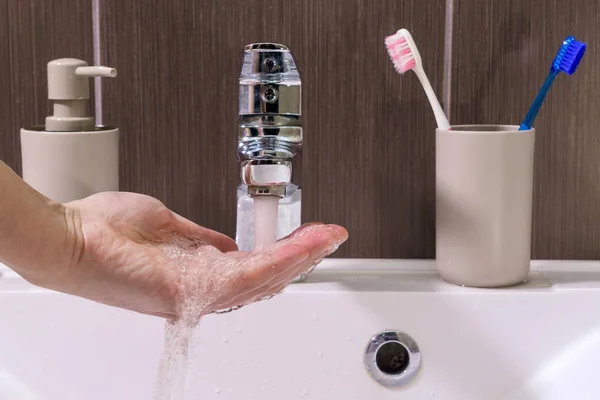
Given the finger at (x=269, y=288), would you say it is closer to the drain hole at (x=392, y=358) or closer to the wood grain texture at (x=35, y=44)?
the drain hole at (x=392, y=358)

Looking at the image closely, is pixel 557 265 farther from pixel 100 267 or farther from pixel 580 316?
pixel 100 267

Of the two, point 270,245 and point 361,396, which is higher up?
point 270,245

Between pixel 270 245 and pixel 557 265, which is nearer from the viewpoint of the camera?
pixel 270 245

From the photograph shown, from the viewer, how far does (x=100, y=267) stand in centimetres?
54

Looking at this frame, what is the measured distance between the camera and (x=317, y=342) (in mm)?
687

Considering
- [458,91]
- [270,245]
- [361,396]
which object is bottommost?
[361,396]

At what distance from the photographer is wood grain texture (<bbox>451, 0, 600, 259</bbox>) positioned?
75 centimetres

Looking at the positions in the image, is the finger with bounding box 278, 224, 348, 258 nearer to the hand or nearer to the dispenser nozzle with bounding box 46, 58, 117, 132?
the hand

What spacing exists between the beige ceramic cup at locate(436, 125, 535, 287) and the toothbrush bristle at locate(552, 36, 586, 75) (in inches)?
2.2

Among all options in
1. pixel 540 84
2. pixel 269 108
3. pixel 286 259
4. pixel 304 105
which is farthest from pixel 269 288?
pixel 540 84

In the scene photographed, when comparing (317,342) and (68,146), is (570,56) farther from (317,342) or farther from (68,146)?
(68,146)

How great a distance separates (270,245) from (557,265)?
0.30 metres

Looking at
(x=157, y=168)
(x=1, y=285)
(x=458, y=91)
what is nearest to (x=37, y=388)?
(x=1, y=285)

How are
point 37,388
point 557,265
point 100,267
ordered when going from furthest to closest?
1. point 557,265
2. point 37,388
3. point 100,267
